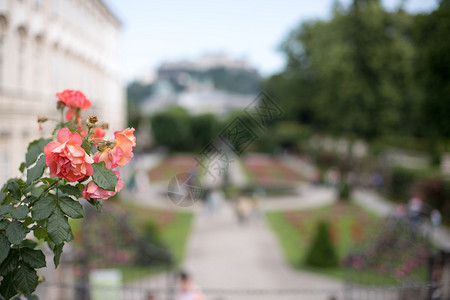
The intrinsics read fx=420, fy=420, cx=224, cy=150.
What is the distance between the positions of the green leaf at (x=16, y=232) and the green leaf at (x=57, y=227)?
0.18 meters

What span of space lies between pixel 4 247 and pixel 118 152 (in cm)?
80

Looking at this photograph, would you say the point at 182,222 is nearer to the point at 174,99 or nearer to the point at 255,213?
the point at 255,213

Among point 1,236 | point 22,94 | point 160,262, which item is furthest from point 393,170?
point 1,236

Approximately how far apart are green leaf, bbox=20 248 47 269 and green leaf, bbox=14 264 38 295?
33 mm

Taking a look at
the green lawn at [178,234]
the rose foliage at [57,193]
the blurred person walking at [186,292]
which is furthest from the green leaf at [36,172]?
the green lawn at [178,234]

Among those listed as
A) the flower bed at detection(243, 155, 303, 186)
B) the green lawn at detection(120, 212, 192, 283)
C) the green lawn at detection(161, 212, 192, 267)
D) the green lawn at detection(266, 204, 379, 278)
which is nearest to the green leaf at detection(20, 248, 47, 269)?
the green lawn at detection(120, 212, 192, 283)

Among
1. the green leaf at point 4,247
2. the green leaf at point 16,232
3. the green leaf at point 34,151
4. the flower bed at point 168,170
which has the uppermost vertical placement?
the green leaf at point 34,151

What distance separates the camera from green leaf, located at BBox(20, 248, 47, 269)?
237 cm

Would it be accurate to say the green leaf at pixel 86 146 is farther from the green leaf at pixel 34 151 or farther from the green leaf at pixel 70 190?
the green leaf at pixel 34 151

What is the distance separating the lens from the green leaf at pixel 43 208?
221 cm

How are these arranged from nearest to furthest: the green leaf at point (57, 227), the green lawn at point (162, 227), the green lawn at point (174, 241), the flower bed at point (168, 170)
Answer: the green leaf at point (57, 227) → the green lawn at point (174, 241) → the green lawn at point (162, 227) → the flower bed at point (168, 170)

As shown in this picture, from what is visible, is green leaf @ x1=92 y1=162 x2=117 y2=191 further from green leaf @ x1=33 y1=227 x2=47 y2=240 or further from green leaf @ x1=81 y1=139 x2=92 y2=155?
green leaf @ x1=33 y1=227 x2=47 y2=240

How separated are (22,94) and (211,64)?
17482 cm

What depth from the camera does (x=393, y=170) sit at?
2584 centimetres
